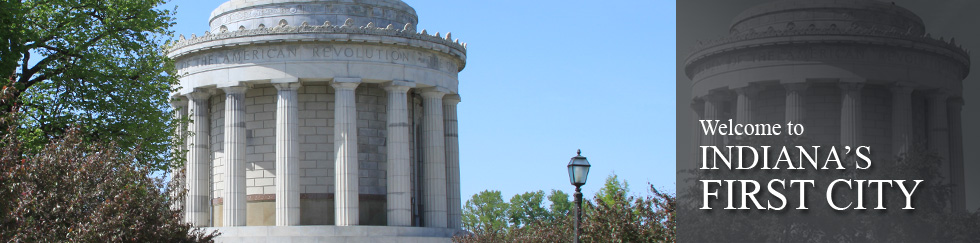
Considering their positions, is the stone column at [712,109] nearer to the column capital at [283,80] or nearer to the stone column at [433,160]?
the column capital at [283,80]

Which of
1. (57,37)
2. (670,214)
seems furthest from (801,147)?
(57,37)

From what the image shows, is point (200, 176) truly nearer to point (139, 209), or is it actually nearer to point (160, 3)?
point (160, 3)

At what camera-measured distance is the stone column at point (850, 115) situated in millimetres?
20266

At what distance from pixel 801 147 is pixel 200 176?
46.5 meters

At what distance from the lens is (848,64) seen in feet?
67.2

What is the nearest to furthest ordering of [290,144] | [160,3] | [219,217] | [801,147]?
1. [801,147]
2. [160,3]
3. [290,144]
4. [219,217]

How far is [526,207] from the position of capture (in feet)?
452

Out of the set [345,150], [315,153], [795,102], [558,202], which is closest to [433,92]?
[345,150]

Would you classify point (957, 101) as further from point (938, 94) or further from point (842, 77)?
point (842, 77)

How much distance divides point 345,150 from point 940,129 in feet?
136

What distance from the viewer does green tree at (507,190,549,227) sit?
137 metres

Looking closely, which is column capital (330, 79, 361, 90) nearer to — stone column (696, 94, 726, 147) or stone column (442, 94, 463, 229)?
stone column (442, 94, 463, 229)

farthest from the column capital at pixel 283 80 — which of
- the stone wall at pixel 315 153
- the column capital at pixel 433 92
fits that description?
the column capital at pixel 433 92

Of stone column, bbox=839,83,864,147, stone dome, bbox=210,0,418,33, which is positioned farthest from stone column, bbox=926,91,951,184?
stone dome, bbox=210,0,418,33
